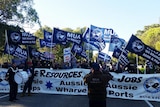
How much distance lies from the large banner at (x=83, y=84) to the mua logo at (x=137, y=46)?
71.1 inches

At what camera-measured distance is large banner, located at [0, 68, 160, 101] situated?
56.2ft

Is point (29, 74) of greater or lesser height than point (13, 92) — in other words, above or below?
above

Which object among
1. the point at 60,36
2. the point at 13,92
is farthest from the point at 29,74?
the point at 60,36

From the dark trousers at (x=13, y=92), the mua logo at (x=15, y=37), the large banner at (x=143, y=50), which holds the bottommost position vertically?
the dark trousers at (x=13, y=92)

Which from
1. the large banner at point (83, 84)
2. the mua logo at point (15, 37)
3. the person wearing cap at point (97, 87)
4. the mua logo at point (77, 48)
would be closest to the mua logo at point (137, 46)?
the large banner at point (83, 84)

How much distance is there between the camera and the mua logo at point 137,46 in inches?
746

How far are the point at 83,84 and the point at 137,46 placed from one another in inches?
124

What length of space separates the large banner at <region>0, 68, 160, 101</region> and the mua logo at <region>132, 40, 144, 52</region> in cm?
181

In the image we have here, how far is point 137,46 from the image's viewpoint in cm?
1909

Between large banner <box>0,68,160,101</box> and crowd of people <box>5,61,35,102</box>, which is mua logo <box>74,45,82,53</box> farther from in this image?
crowd of people <box>5,61,35,102</box>

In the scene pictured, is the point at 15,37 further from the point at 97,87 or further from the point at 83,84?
the point at 97,87


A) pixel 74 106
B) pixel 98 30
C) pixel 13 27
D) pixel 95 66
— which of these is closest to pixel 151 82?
pixel 74 106

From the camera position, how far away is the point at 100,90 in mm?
9258

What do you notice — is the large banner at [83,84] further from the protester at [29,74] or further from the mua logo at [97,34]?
the mua logo at [97,34]
